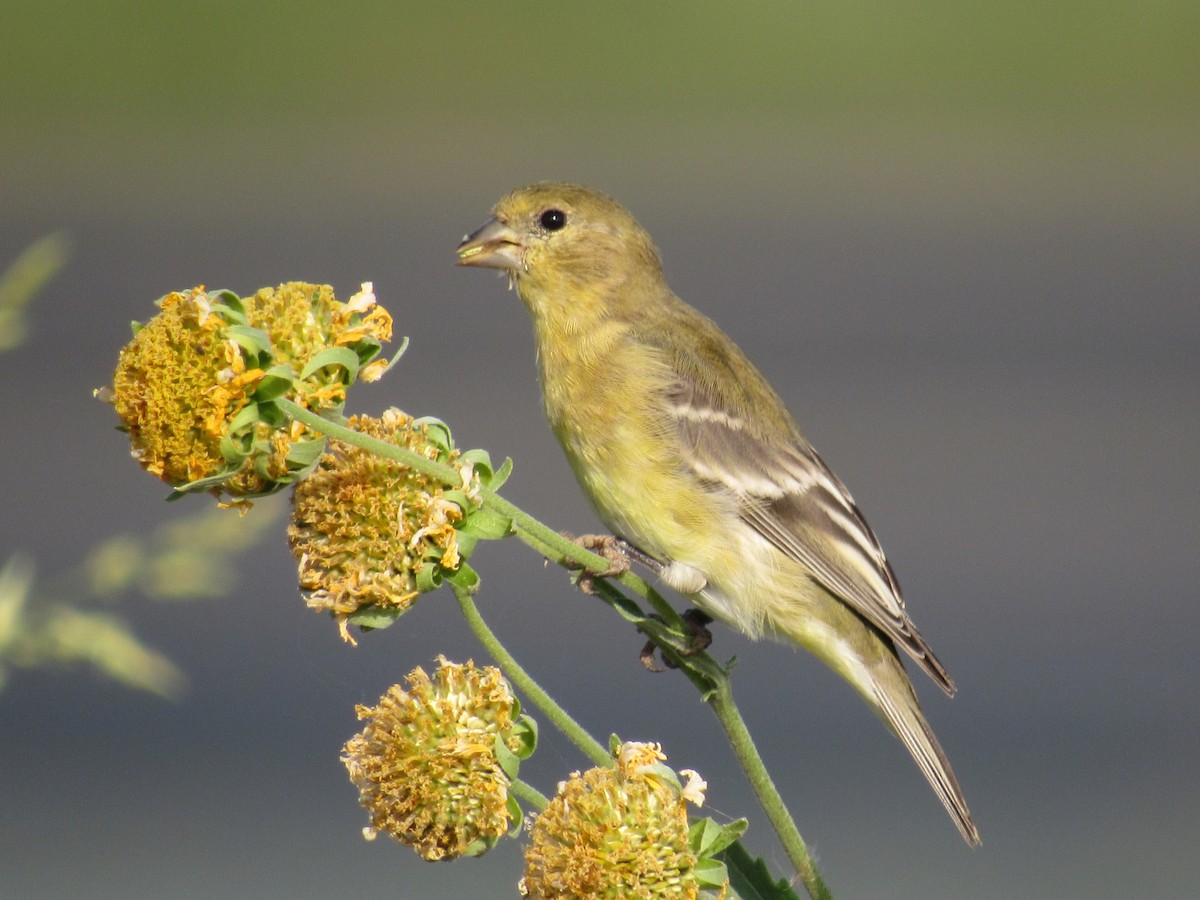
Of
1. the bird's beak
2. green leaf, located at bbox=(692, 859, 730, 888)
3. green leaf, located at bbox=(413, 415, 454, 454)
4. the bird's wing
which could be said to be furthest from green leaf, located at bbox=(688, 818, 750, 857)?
the bird's beak

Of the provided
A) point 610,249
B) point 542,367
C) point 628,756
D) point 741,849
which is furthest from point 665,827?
point 610,249

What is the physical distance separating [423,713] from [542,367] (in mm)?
2010

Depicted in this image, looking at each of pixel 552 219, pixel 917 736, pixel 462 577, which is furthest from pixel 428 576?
pixel 552 219

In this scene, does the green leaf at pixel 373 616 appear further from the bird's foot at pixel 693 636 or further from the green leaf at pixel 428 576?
the bird's foot at pixel 693 636

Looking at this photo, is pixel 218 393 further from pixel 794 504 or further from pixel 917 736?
pixel 917 736

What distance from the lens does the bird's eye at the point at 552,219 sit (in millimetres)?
3566

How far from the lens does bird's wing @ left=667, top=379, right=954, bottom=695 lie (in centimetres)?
320

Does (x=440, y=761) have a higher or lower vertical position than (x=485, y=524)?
lower

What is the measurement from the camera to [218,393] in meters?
1.38

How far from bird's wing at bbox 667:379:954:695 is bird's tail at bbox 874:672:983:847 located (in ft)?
0.55

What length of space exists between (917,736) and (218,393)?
7.80 ft

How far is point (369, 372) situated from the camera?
1602 millimetres

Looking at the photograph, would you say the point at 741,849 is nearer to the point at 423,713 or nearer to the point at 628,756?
the point at 628,756

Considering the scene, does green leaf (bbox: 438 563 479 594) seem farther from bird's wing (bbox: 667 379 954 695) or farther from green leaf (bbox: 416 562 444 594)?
bird's wing (bbox: 667 379 954 695)
